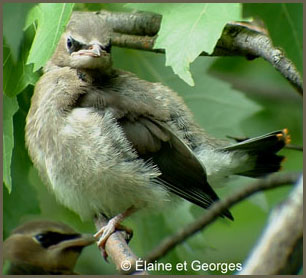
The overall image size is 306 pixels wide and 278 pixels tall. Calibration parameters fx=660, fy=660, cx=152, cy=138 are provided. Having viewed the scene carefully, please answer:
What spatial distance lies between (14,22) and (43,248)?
2.48m

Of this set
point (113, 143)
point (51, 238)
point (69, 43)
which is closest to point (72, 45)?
point (69, 43)

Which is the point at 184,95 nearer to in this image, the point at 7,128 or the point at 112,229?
the point at 112,229

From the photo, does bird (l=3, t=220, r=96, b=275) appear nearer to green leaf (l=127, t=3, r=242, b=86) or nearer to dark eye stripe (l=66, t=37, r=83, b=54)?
dark eye stripe (l=66, t=37, r=83, b=54)

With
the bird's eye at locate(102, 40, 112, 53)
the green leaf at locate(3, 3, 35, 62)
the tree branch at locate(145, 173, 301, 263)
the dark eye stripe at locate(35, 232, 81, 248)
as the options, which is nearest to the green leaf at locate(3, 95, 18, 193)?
the green leaf at locate(3, 3, 35, 62)

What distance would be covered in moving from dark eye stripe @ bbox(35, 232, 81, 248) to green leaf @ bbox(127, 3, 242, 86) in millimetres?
2384

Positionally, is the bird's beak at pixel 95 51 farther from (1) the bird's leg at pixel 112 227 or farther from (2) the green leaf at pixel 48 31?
(1) the bird's leg at pixel 112 227

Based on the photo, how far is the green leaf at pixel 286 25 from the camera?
374 cm

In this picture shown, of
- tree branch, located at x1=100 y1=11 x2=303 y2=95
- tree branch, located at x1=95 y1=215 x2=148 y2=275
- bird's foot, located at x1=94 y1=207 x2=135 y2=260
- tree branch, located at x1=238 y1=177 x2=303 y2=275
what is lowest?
bird's foot, located at x1=94 y1=207 x2=135 y2=260

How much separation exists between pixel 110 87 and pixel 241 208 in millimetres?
2204

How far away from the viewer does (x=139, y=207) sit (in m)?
4.23

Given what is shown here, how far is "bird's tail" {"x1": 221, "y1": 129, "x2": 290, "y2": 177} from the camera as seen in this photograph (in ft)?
13.8

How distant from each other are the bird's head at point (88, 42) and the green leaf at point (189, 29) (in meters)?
0.85

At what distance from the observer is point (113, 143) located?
13.1ft

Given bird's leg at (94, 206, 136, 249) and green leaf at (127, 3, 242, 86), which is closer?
green leaf at (127, 3, 242, 86)
